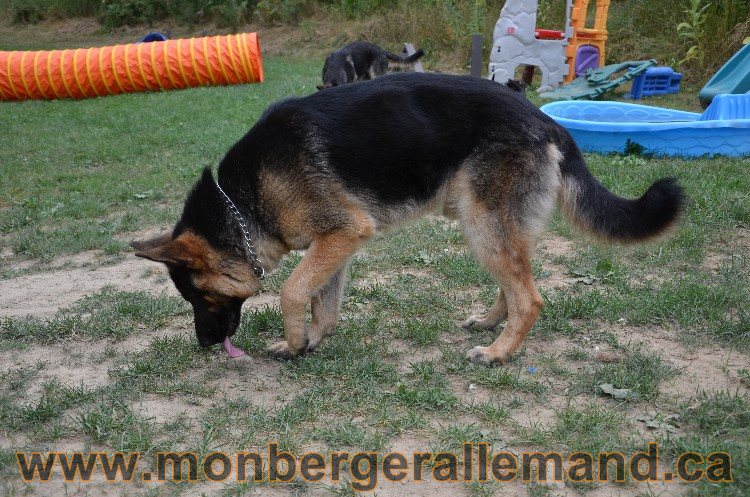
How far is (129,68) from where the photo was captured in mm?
15195

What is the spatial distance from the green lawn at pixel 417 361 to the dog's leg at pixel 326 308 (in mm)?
113

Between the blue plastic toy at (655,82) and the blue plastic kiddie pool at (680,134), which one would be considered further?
the blue plastic toy at (655,82)

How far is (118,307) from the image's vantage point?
4824 millimetres

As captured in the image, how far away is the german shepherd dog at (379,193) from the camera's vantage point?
154 inches

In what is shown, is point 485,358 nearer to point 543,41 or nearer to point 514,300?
point 514,300

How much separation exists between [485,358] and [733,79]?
9.02 m

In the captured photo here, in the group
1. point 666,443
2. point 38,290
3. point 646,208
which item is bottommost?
point 38,290

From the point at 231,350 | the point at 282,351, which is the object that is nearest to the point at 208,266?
the point at 231,350

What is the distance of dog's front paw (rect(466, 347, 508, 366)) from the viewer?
12.9 feet

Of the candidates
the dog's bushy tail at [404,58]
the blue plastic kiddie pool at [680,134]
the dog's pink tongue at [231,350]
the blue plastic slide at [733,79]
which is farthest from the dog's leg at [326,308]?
the dog's bushy tail at [404,58]

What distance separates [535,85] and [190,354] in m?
12.2

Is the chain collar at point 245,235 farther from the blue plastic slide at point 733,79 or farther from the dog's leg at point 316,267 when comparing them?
the blue plastic slide at point 733,79

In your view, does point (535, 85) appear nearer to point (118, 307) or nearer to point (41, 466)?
point (118, 307)

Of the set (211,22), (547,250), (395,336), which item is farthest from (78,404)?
(211,22)
